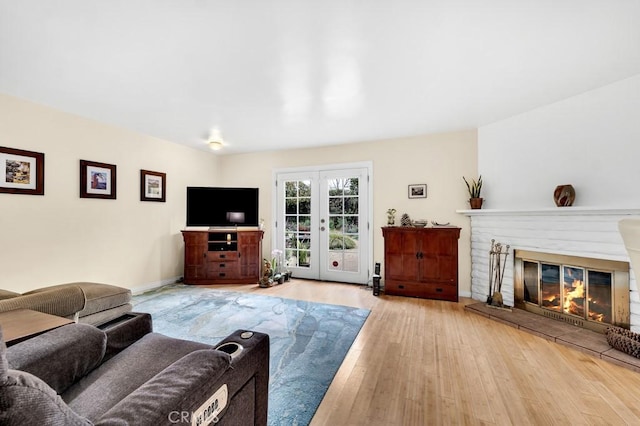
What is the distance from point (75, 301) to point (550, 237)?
4.30 metres

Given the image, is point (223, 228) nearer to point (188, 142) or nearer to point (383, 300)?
point (188, 142)

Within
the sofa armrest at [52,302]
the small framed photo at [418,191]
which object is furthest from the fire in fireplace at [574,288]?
the sofa armrest at [52,302]

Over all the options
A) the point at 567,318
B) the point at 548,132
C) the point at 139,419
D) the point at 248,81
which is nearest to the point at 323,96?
the point at 248,81

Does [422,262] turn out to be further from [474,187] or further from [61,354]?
[61,354]

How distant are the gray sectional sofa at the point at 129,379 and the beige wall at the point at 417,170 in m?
3.43

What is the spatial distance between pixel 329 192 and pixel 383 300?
199 cm

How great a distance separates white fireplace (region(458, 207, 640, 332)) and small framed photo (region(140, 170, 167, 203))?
452cm

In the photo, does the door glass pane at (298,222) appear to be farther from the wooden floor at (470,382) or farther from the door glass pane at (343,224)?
the wooden floor at (470,382)

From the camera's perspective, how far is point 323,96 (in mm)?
2768

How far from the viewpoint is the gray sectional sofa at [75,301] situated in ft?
5.43

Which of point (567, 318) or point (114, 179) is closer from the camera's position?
point (567, 318)

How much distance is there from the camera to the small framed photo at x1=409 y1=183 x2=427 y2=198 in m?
4.11

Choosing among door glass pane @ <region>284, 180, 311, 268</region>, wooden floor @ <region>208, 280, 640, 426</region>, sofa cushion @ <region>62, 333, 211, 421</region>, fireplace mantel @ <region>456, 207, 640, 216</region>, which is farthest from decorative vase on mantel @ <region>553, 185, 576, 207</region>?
sofa cushion @ <region>62, 333, 211, 421</region>

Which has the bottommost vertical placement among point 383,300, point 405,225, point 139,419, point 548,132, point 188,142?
point 383,300
